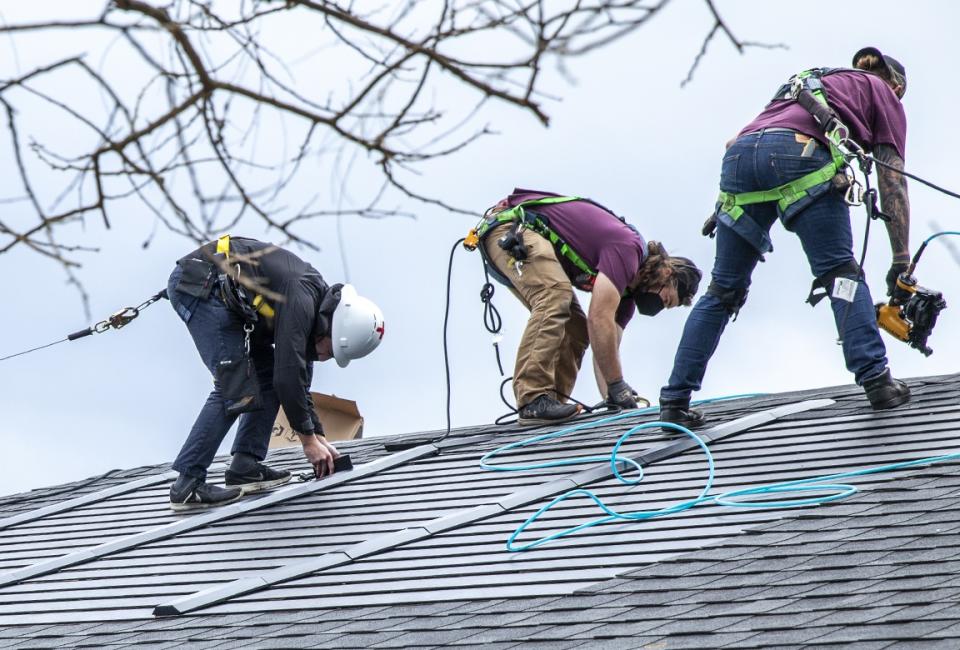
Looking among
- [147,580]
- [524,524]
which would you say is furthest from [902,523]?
[147,580]

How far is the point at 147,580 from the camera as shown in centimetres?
586

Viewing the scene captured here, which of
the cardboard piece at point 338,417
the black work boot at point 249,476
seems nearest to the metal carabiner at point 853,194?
the black work boot at point 249,476

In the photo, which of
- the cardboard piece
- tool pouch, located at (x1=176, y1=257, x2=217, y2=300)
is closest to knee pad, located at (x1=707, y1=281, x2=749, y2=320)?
tool pouch, located at (x1=176, y1=257, x2=217, y2=300)

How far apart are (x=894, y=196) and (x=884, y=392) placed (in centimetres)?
82

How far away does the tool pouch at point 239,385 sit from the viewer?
661cm

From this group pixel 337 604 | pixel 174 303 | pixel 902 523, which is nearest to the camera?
pixel 902 523

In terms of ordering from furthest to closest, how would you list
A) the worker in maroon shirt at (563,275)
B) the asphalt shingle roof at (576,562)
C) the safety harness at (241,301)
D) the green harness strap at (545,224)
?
the green harness strap at (545,224), the worker in maroon shirt at (563,275), the safety harness at (241,301), the asphalt shingle roof at (576,562)

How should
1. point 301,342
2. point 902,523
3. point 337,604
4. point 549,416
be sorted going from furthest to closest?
point 549,416
point 301,342
point 337,604
point 902,523

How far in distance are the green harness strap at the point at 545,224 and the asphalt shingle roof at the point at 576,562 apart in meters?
0.95

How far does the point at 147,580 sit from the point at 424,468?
1.55m

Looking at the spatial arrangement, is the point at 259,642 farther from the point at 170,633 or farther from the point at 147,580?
the point at 147,580

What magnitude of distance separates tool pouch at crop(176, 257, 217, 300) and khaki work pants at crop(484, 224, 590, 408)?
1.55 meters

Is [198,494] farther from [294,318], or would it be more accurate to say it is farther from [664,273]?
[664,273]

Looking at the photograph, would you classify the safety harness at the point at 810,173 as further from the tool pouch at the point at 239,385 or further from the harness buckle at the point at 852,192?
the tool pouch at the point at 239,385
